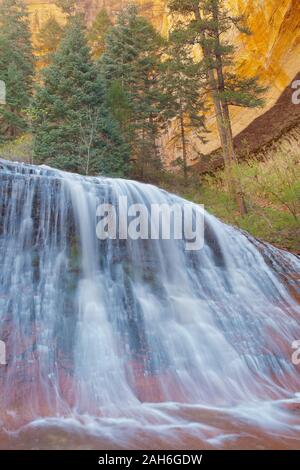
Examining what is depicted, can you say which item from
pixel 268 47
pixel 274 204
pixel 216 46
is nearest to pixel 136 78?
pixel 216 46

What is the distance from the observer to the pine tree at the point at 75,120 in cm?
1598

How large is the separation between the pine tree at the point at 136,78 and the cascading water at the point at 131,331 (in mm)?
11200

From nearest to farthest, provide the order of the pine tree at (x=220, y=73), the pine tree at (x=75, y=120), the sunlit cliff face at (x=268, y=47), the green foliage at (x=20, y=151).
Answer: the pine tree at (x=220, y=73) < the pine tree at (x=75, y=120) < the green foliage at (x=20, y=151) < the sunlit cliff face at (x=268, y=47)

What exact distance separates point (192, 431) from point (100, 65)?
19.9 m

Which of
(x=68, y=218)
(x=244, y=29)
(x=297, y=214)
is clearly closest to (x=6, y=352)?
(x=68, y=218)

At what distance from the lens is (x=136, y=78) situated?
20.7 m

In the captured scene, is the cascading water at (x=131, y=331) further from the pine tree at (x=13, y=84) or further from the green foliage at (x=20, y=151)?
the pine tree at (x=13, y=84)

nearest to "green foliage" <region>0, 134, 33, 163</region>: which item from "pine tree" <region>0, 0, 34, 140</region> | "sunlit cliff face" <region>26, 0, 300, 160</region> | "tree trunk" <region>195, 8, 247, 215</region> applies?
"pine tree" <region>0, 0, 34, 140</region>

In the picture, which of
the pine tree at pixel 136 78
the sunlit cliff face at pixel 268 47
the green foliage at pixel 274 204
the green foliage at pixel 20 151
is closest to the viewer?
the green foliage at pixel 274 204

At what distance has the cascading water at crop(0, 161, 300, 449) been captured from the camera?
4.04 m

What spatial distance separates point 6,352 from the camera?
15.9 ft

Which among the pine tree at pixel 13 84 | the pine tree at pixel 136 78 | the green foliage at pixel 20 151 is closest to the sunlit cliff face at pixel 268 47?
the pine tree at pixel 136 78

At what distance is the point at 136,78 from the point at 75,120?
6.07 metres

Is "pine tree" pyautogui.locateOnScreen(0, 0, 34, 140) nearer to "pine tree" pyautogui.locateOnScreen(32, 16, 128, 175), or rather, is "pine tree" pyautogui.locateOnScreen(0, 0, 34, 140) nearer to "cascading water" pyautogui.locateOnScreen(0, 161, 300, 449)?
"pine tree" pyautogui.locateOnScreen(32, 16, 128, 175)
